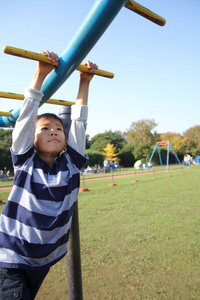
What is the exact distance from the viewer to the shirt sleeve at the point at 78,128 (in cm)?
136

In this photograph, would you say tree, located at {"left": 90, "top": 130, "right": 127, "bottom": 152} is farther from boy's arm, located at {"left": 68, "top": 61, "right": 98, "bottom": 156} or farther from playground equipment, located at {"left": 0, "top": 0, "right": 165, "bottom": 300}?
playground equipment, located at {"left": 0, "top": 0, "right": 165, "bottom": 300}

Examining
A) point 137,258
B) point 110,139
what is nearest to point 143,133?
point 110,139

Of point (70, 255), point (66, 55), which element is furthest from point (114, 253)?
point (66, 55)

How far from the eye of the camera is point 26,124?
1.12 meters

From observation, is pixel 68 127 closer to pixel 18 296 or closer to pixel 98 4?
pixel 98 4

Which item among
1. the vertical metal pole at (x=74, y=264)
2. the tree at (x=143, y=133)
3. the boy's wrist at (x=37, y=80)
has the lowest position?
the vertical metal pole at (x=74, y=264)

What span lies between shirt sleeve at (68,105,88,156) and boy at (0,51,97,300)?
9 cm

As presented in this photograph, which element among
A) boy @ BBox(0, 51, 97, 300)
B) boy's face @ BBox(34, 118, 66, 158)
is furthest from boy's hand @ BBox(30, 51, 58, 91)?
boy's face @ BBox(34, 118, 66, 158)

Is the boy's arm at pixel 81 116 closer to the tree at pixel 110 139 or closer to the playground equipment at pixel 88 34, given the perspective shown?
the playground equipment at pixel 88 34

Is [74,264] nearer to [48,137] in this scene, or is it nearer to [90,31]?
[48,137]

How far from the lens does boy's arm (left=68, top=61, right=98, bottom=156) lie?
1356 millimetres

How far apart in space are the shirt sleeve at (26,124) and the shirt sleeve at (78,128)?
291mm

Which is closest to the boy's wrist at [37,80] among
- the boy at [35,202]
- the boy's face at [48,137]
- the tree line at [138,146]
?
the boy at [35,202]

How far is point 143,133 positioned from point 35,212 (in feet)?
129
